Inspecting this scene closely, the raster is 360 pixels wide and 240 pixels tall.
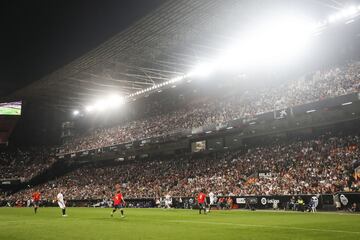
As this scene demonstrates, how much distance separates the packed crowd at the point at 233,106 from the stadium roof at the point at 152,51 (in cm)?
605

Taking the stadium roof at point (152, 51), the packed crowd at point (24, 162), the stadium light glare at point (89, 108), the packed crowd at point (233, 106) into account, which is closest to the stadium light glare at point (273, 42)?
the stadium roof at point (152, 51)

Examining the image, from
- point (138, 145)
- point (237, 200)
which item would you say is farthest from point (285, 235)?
point (138, 145)

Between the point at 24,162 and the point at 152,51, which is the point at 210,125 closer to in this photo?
the point at 152,51

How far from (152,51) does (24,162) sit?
4464 cm

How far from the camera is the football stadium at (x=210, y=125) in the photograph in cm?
2873

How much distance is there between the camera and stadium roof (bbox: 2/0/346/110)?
35812mm

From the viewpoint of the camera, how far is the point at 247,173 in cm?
4047

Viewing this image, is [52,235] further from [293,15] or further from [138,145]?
[138,145]

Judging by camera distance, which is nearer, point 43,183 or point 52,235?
point 52,235

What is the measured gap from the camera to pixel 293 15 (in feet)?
126

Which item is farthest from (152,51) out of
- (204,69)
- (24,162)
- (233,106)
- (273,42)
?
(24,162)

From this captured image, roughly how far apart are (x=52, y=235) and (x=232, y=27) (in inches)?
1186

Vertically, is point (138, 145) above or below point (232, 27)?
below

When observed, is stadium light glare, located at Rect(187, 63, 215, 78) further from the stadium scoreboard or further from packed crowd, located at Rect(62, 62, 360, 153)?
the stadium scoreboard
